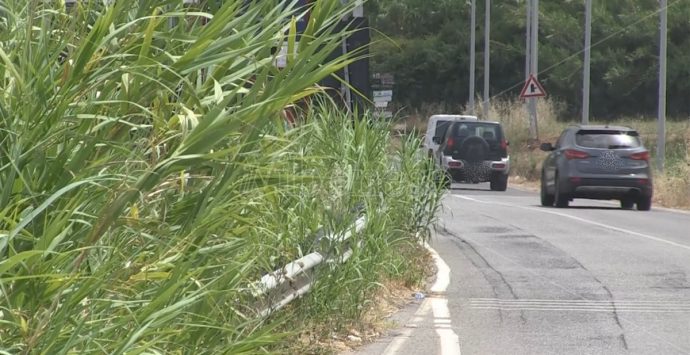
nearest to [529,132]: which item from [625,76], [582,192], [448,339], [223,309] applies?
[625,76]

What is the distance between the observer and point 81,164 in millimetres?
4621

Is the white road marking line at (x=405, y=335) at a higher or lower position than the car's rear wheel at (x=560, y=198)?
higher

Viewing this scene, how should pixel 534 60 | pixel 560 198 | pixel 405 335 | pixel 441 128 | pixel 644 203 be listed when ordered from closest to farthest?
pixel 405 335, pixel 560 198, pixel 644 203, pixel 441 128, pixel 534 60

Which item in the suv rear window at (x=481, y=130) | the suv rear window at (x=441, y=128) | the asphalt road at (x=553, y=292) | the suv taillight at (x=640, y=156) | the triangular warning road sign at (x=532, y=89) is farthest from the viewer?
the triangular warning road sign at (x=532, y=89)

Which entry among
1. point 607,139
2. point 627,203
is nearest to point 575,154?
point 607,139

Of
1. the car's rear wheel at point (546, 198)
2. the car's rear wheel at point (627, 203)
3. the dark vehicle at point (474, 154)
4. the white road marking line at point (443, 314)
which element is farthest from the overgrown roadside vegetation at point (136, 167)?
the dark vehicle at point (474, 154)

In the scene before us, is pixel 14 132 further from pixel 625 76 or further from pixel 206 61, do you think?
pixel 625 76

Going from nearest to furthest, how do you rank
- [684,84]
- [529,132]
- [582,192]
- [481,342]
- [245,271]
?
[245,271] < [481,342] < [582,192] < [529,132] < [684,84]

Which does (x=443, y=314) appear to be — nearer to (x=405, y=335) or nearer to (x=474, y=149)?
(x=405, y=335)

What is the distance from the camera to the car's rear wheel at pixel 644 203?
2636 centimetres

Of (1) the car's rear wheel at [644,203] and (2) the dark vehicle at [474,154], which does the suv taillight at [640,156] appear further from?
(2) the dark vehicle at [474,154]

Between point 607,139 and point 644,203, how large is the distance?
146 centimetres

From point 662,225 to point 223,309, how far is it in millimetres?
16515

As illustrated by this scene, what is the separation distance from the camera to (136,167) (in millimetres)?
4848
